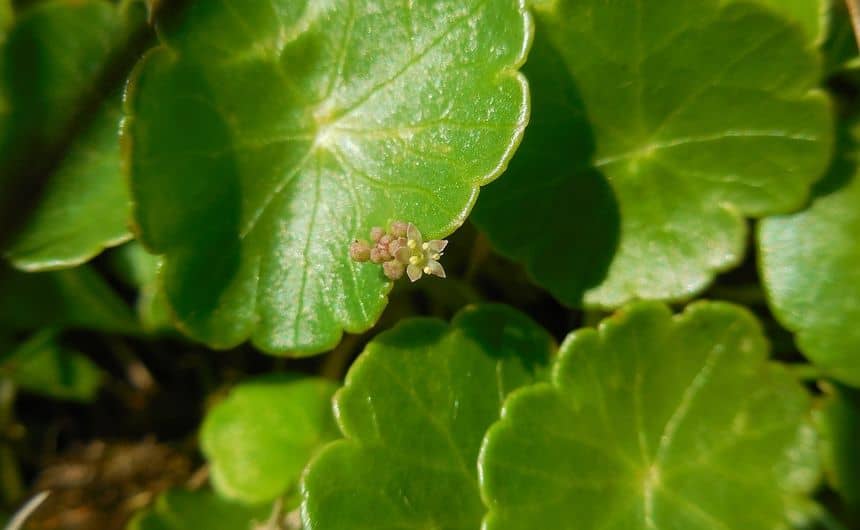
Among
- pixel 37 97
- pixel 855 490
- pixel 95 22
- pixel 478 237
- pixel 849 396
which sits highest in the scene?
pixel 95 22

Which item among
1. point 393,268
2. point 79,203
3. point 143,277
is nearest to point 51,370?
point 143,277

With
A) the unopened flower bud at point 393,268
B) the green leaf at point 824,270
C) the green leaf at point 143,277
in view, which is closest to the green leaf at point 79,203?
the green leaf at point 143,277

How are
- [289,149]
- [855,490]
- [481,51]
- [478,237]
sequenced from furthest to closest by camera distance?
[478,237] < [855,490] < [289,149] < [481,51]

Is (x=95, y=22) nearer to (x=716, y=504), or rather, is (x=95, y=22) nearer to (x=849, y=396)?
(x=716, y=504)

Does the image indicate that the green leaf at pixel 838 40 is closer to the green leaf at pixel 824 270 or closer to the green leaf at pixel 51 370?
the green leaf at pixel 824 270

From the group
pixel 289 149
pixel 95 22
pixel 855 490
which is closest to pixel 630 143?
pixel 289 149

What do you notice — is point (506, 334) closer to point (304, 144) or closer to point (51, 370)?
point (304, 144)

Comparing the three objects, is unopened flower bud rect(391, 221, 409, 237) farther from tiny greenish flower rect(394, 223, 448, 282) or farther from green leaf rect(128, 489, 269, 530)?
green leaf rect(128, 489, 269, 530)
